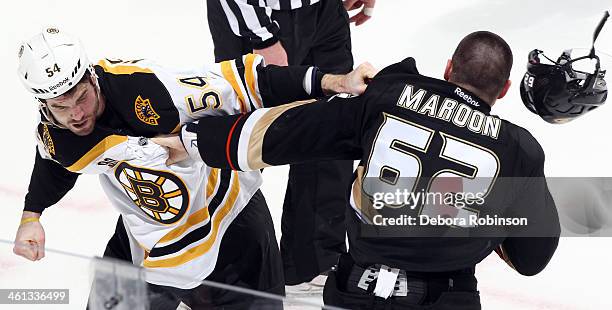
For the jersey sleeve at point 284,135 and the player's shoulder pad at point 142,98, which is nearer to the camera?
the jersey sleeve at point 284,135

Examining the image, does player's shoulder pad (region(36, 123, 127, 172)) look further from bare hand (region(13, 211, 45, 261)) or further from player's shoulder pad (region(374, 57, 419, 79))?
player's shoulder pad (region(374, 57, 419, 79))

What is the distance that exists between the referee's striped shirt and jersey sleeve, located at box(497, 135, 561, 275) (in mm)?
1231

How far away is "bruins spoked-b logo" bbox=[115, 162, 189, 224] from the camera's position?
2279 mm

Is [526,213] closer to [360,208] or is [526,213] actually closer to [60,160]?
[360,208]

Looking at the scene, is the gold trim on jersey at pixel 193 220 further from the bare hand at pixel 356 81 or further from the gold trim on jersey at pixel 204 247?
the bare hand at pixel 356 81

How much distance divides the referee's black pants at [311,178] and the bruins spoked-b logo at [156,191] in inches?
26.9

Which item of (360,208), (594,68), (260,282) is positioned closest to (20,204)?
(260,282)

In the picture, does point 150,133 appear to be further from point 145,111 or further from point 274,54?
point 274,54

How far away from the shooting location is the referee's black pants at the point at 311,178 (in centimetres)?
300

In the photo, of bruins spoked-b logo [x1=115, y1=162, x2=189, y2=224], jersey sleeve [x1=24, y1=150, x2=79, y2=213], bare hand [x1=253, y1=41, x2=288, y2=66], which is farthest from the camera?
bare hand [x1=253, y1=41, x2=288, y2=66]

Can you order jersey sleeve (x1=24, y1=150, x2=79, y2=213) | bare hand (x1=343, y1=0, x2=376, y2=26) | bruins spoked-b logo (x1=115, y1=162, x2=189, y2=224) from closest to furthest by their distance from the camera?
bruins spoked-b logo (x1=115, y1=162, x2=189, y2=224) → jersey sleeve (x1=24, y1=150, x2=79, y2=213) → bare hand (x1=343, y1=0, x2=376, y2=26)

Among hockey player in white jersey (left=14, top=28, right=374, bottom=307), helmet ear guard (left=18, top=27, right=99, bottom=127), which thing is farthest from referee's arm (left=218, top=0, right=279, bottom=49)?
helmet ear guard (left=18, top=27, right=99, bottom=127)

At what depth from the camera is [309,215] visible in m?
3.01

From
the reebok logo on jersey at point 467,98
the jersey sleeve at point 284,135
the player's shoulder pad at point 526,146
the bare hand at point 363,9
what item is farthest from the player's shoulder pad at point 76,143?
the bare hand at point 363,9
